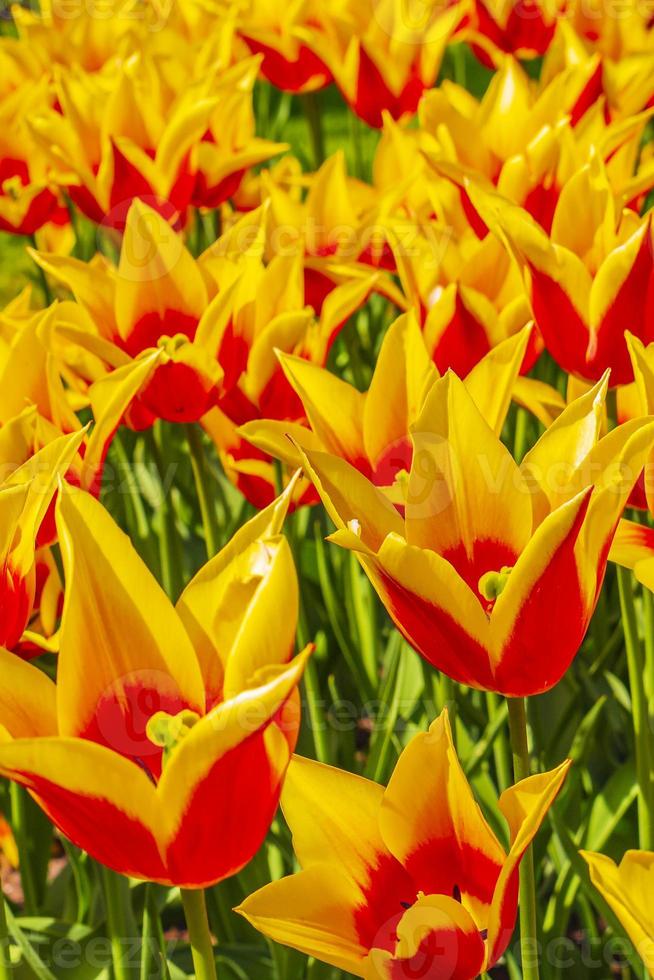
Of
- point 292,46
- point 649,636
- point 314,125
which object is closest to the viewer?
point 649,636

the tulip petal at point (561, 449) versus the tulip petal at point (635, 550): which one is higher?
the tulip petal at point (561, 449)

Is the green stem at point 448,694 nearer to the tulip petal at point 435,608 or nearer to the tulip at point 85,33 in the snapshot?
the tulip petal at point 435,608

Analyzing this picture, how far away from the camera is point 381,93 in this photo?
196cm

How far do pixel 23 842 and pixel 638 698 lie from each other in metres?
0.61

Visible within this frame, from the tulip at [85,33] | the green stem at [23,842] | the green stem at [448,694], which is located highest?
the tulip at [85,33]

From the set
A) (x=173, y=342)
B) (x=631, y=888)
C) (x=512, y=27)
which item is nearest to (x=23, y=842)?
(x=173, y=342)

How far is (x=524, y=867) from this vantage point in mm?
720

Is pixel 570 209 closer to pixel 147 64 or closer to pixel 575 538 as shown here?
pixel 575 538

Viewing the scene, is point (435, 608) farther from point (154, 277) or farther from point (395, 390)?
point (154, 277)

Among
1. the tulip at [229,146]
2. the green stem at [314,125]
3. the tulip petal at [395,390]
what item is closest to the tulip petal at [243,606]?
the tulip petal at [395,390]

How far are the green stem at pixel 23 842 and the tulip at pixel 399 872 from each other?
685 millimetres

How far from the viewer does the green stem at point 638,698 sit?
1069mm

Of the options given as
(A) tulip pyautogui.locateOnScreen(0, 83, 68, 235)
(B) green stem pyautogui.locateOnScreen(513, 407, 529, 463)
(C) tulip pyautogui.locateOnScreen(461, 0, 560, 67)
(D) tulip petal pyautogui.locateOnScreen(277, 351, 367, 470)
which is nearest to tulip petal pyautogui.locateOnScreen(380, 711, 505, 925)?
(D) tulip petal pyautogui.locateOnScreen(277, 351, 367, 470)

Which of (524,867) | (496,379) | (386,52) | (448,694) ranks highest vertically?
(386,52)
